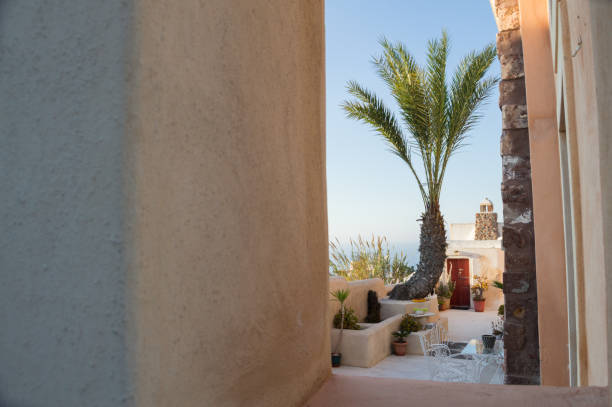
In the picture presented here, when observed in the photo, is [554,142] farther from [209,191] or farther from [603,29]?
[209,191]

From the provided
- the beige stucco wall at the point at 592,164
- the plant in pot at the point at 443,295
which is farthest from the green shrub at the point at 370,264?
the beige stucco wall at the point at 592,164

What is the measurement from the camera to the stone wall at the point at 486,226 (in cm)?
1942

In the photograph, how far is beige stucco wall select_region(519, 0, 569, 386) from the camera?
11.4 feet

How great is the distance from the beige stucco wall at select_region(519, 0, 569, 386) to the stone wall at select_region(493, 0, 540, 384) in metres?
0.38

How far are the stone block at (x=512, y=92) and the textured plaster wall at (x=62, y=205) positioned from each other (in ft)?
13.9

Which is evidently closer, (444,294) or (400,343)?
(400,343)

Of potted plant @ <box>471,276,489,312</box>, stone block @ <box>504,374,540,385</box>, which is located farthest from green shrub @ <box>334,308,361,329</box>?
potted plant @ <box>471,276,489,312</box>

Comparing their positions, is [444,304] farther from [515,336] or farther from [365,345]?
[515,336]

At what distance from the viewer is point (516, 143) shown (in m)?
4.18

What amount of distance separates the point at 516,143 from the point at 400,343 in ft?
19.7

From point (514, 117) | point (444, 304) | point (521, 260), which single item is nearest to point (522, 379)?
point (521, 260)

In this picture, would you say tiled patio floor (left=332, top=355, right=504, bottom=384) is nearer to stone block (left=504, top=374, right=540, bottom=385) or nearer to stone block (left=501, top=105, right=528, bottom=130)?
stone block (left=504, top=374, right=540, bottom=385)

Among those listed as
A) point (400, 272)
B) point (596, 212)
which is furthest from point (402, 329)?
point (596, 212)

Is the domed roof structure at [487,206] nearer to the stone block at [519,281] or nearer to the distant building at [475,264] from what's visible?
the distant building at [475,264]
